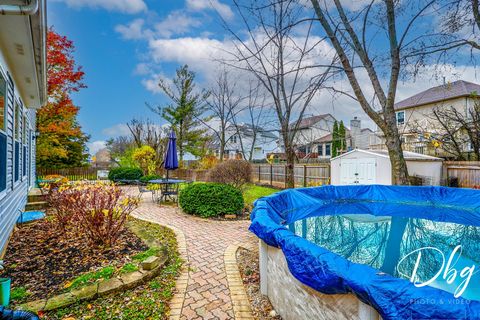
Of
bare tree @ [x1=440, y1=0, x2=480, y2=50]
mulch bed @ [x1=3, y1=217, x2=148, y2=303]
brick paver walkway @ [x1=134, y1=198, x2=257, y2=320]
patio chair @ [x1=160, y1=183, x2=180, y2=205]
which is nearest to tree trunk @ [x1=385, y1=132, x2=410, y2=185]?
bare tree @ [x1=440, y1=0, x2=480, y2=50]

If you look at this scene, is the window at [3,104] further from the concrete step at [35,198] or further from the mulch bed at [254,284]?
the mulch bed at [254,284]

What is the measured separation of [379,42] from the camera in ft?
30.1

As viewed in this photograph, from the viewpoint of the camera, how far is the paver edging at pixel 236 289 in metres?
2.70

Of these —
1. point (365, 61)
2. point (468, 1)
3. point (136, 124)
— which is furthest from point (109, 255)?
point (136, 124)

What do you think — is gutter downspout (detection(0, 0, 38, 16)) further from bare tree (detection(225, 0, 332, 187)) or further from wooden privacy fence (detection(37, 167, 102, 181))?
wooden privacy fence (detection(37, 167, 102, 181))

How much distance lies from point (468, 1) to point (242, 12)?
6974 mm

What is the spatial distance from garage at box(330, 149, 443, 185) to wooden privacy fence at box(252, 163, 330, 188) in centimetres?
93

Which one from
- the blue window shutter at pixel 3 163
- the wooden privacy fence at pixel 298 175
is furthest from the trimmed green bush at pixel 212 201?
the wooden privacy fence at pixel 298 175

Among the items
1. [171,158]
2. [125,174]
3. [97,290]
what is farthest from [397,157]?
[125,174]

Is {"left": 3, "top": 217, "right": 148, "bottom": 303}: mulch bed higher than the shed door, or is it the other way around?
the shed door

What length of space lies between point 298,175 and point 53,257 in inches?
546

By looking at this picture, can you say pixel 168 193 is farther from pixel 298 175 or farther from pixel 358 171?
pixel 298 175

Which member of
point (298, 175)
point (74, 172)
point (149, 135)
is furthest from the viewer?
point (149, 135)

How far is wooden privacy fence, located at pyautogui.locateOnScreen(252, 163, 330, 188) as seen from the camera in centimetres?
1448
